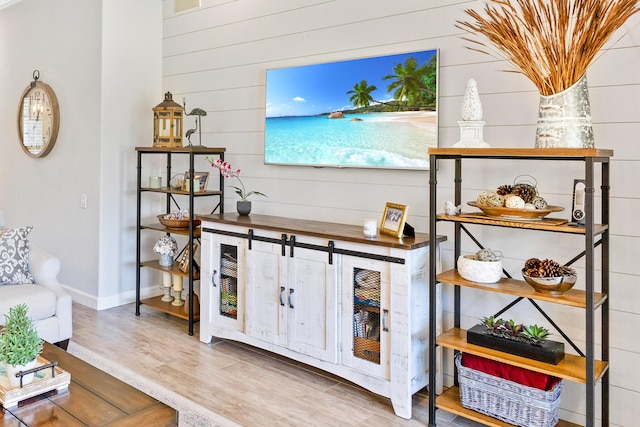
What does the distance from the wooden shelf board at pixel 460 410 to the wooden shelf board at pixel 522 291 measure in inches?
23.7

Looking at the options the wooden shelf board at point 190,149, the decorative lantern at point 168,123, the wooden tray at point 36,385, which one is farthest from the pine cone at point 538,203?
the decorative lantern at point 168,123

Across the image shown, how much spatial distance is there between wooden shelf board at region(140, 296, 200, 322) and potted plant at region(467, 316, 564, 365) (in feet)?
7.31

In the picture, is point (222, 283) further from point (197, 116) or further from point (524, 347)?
point (524, 347)

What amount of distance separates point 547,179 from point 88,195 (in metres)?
3.57

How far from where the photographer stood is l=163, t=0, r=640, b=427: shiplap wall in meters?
2.44

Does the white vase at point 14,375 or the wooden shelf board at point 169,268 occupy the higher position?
the wooden shelf board at point 169,268

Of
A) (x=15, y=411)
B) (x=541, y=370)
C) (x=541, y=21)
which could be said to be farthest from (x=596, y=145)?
(x=15, y=411)

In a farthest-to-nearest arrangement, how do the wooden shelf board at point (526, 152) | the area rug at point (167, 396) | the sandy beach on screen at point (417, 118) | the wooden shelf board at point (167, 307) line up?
1. the wooden shelf board at point (167, 307)
2. the sandy beach on screen at point (417, 118)
3. the area rug at point (167, 396)
4. the wooden shelf board at point (526, 152)

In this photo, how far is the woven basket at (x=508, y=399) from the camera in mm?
2330

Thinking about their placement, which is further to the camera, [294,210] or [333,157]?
[294,210]

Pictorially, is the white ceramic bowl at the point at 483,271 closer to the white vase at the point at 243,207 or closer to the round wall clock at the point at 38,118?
the white vase at the point at 243,207

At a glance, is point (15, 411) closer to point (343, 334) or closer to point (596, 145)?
point (343, 334)

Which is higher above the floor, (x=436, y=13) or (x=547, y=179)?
(x=436, y=13)

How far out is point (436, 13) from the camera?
296cm
